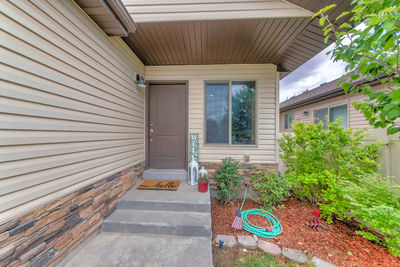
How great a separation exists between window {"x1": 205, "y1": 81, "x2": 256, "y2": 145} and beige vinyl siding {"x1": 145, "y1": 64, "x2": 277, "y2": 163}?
0.50ft

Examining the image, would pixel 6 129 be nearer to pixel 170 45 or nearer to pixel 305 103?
pixel 170 45

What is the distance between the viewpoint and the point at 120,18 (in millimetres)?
1908

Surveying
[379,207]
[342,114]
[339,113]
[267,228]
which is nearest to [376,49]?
[379,207]

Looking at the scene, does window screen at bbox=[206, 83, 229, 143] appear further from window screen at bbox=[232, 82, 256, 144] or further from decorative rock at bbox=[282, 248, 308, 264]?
decorative rock at bbox=[282, 248, 308, 264]

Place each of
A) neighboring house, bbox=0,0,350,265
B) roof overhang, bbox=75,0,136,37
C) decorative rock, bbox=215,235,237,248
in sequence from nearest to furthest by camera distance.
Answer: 1. neighboring house, bbox=0,0,350,265
2. roof overhang, bbox=75,0,136,37
3. decorative rock, bbox=215,235,237,248

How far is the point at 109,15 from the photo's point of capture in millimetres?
1814

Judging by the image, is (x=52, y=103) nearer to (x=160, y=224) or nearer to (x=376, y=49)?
(x=160, y=224)

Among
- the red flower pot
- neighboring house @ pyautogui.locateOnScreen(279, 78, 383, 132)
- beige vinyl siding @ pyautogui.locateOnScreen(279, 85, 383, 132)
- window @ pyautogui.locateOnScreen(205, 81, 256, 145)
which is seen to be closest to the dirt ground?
the red flower pot

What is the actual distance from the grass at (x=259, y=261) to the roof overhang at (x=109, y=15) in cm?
337

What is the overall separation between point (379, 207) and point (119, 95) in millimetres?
3878

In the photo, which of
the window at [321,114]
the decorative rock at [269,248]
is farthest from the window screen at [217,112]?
the window at [321,114]

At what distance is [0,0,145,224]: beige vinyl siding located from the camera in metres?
1.11

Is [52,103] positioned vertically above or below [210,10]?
below

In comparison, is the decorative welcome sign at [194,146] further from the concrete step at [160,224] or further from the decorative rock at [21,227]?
the decorative rock at [21,227]
